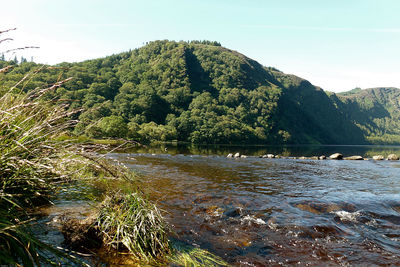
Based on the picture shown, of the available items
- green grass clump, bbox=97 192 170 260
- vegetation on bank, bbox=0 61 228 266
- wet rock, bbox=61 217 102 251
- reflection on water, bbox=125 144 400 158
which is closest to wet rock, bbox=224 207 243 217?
vegetation on bank, bbox=0 61 228 266

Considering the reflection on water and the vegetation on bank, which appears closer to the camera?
the vegetation on bank

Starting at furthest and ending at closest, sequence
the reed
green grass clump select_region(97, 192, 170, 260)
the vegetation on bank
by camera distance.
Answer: green grass clump select_region(97, 192, 170, 260), the vegetation on bank, the reed

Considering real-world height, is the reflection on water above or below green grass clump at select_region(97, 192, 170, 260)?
below

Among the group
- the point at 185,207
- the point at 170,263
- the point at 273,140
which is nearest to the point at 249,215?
the point at 185,207

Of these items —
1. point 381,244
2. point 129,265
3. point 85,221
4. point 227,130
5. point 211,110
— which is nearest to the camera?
point 129,265

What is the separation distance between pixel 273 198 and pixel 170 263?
9.36 m

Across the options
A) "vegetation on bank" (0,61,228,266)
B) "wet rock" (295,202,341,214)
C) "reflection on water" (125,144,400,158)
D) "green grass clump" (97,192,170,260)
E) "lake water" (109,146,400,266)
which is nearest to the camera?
"vegetation on bank" (0,61,228,266)

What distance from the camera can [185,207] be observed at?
33.6ft

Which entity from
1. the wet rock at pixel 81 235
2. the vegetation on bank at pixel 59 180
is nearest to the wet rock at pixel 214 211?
the vegetation on bank at pixel 59 180

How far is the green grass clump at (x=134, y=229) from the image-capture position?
4809 mm

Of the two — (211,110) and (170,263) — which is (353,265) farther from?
(211,110)

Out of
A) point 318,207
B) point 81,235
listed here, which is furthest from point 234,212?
point 81,235

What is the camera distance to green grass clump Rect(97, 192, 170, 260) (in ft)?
15.8

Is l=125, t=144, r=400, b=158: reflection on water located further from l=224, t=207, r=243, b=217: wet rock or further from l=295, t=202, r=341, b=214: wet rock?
l=295, t=202, r=341, b=214: wet rock
